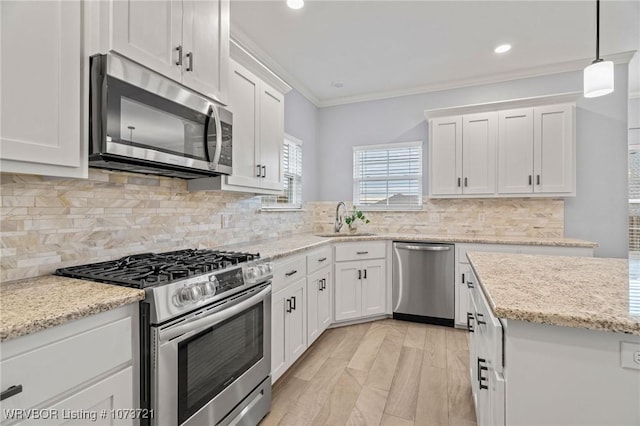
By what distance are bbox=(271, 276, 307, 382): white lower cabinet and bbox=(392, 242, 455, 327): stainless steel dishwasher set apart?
1398mm

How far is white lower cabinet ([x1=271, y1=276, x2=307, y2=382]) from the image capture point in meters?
2.08

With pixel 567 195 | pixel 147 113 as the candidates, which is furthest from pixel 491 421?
pixel 567 195

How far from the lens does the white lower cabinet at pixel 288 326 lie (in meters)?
2.08

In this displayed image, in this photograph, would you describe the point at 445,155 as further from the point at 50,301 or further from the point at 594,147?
the point at 50,301

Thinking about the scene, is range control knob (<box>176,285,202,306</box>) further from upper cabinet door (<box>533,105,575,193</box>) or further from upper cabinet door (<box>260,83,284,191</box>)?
upper cabinet door (<box>533,105,575,193</box>)

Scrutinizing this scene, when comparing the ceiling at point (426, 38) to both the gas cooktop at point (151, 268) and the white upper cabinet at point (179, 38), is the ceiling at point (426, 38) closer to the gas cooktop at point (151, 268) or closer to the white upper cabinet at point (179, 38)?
the white upper cabinet at point (179, 38)

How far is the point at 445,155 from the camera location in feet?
12.1

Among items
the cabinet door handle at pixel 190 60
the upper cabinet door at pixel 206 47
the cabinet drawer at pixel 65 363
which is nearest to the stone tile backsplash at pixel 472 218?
the upper cabinet door at pixel 206 47

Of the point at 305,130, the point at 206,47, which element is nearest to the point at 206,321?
the point at 206,47

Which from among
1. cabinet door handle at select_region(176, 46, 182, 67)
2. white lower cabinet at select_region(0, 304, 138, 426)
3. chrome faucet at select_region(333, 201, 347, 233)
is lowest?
white lower cabinet at select_region(0, 304, 138, 426)

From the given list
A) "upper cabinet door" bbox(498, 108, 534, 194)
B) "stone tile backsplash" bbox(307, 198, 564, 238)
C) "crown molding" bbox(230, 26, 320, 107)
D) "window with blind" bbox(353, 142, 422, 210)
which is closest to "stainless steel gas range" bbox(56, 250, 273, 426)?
"crown molding" bbox(230, 26, 320, 107)

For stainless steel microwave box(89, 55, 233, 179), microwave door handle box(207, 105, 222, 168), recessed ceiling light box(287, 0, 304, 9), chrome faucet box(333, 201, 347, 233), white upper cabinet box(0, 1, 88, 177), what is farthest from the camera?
chrome faucet box(333, 201, 347, 233)

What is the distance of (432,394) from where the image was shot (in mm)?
2133

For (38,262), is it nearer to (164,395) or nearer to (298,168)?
(164,395)
